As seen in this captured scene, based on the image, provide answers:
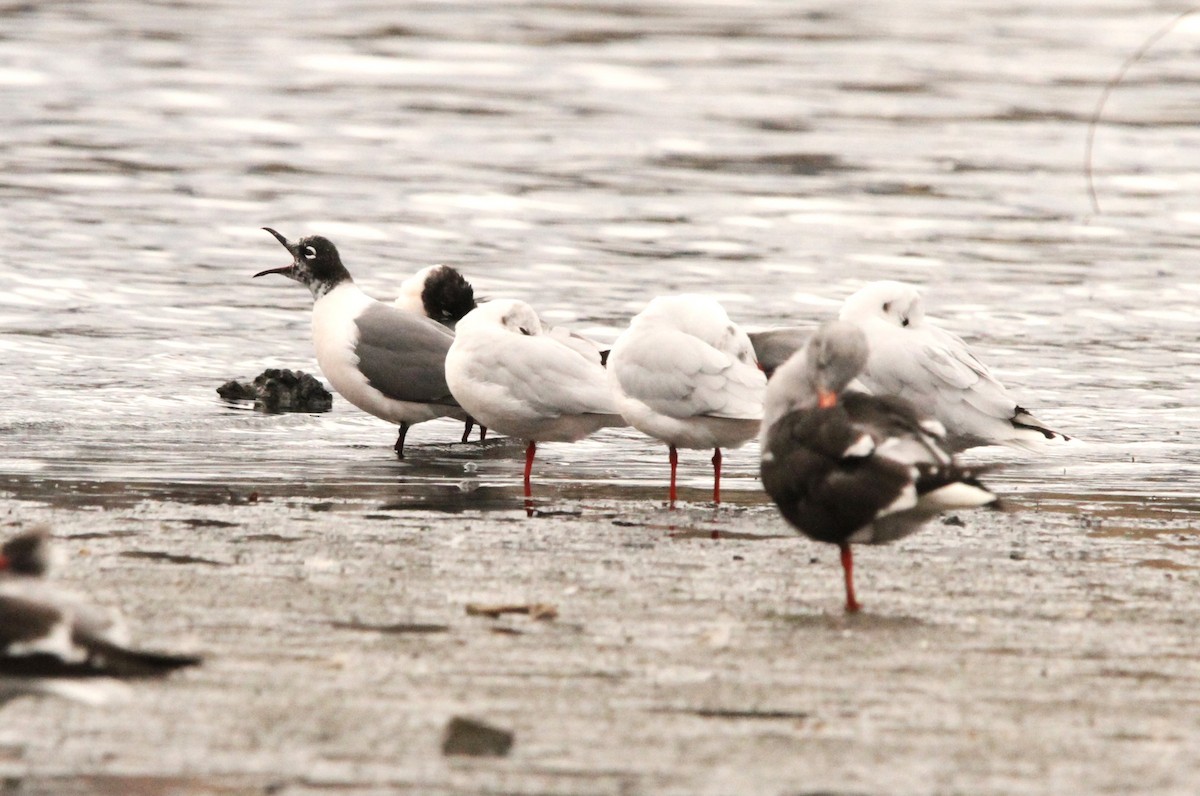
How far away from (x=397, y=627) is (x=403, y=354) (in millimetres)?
5063

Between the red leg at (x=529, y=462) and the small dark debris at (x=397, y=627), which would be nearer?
the small dark debris at (x=397, y=627)

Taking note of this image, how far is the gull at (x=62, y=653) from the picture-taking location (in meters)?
4.14

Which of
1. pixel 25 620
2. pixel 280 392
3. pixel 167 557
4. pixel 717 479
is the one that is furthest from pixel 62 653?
pixel 280 392

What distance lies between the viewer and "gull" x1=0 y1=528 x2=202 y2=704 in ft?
13.6

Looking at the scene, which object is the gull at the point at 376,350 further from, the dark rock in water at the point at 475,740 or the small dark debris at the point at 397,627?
the dark rock in water at the point at 475,740

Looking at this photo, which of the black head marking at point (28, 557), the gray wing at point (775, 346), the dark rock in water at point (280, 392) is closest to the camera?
the black head marking at point (28, 557)

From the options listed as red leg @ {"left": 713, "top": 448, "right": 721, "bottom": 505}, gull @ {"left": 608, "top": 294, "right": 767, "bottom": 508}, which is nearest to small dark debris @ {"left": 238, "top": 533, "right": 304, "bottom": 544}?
gull @ {"left": 608, "top": 294, "right": 767, "bottom": 508}

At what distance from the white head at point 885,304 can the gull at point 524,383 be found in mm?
1261

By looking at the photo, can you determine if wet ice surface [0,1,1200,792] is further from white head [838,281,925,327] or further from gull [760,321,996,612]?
white head [838,281,925,327]

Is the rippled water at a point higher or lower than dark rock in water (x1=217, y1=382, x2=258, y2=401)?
higher

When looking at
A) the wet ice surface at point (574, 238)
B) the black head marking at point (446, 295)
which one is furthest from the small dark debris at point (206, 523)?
the black head marking at point (446, 295)

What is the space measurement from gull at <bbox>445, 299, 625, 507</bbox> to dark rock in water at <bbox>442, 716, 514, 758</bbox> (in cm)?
458

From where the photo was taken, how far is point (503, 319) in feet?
32.3

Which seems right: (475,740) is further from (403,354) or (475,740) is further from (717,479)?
(403,354)
